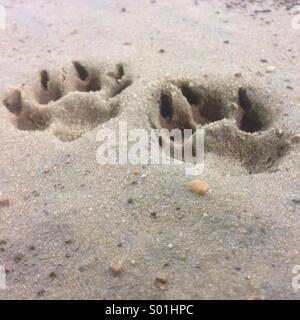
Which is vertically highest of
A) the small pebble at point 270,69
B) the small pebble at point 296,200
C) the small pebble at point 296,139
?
the small pebble at point 270,69

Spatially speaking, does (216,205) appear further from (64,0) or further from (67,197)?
(64,0)

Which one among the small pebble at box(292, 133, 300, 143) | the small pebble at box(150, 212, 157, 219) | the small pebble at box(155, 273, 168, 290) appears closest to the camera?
the small pebble at box(155, 273, 168, 290)

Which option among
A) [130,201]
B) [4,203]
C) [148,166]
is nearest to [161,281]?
[130,201]

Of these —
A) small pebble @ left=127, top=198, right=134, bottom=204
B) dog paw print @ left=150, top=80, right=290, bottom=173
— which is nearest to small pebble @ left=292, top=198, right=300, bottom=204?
dog paw print @ left=150, top=80, right=290, bottom=173

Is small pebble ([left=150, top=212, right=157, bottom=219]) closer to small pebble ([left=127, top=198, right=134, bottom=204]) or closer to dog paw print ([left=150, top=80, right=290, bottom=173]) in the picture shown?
small pebble ([left=127, top=198, right=134, bottom=204])

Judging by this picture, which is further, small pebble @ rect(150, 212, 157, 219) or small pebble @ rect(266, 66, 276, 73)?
small pebble @ rect(266, 66, 276, 73)

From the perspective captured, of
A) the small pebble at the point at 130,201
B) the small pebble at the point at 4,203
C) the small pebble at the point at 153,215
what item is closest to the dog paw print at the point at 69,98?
the small pebble at the point at 4,203

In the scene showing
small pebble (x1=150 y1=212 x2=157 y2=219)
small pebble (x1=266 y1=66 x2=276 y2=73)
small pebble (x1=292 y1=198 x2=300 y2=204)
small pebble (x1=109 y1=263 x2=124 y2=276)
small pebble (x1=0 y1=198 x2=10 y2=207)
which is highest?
small pebble (x1=266 y1=66 x2=276 y2=73)

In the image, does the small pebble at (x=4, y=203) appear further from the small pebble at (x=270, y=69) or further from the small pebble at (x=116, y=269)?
the small pebble at (x=270, y=69)
